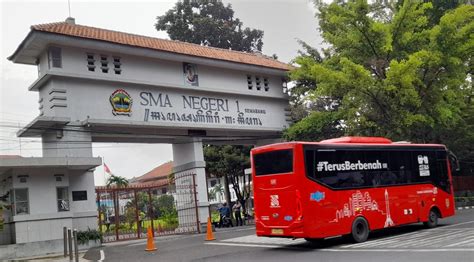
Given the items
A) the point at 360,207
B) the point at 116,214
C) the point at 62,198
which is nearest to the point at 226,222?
the point at 116,214

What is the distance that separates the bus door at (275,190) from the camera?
1306 cm

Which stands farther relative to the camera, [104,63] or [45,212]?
[104,63]

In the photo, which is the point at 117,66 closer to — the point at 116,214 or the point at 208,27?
the point at 116,214

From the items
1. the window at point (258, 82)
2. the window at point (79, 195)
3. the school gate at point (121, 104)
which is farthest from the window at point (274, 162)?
the window at point (258, 82)

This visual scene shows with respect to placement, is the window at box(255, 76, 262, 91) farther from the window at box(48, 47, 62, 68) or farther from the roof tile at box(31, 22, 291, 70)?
Answer: the window at box(48, 47, 62, 68)

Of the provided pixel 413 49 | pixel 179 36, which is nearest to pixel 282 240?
pixel 413 49

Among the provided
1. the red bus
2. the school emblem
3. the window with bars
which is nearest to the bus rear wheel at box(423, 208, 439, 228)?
the red bus

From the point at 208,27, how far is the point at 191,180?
21.6 meters

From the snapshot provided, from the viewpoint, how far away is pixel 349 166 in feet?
46.1

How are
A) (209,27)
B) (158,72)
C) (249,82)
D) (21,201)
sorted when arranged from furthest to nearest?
(209,27), (249,82), (158,72), (21,201)

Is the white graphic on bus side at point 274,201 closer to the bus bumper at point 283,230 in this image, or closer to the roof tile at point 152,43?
the bus bumper at point 283,230

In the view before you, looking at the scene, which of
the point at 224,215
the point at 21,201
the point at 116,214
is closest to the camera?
the point at 21,201

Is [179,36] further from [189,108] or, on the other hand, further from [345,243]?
[345,243]

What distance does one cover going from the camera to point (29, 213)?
1664 cm
